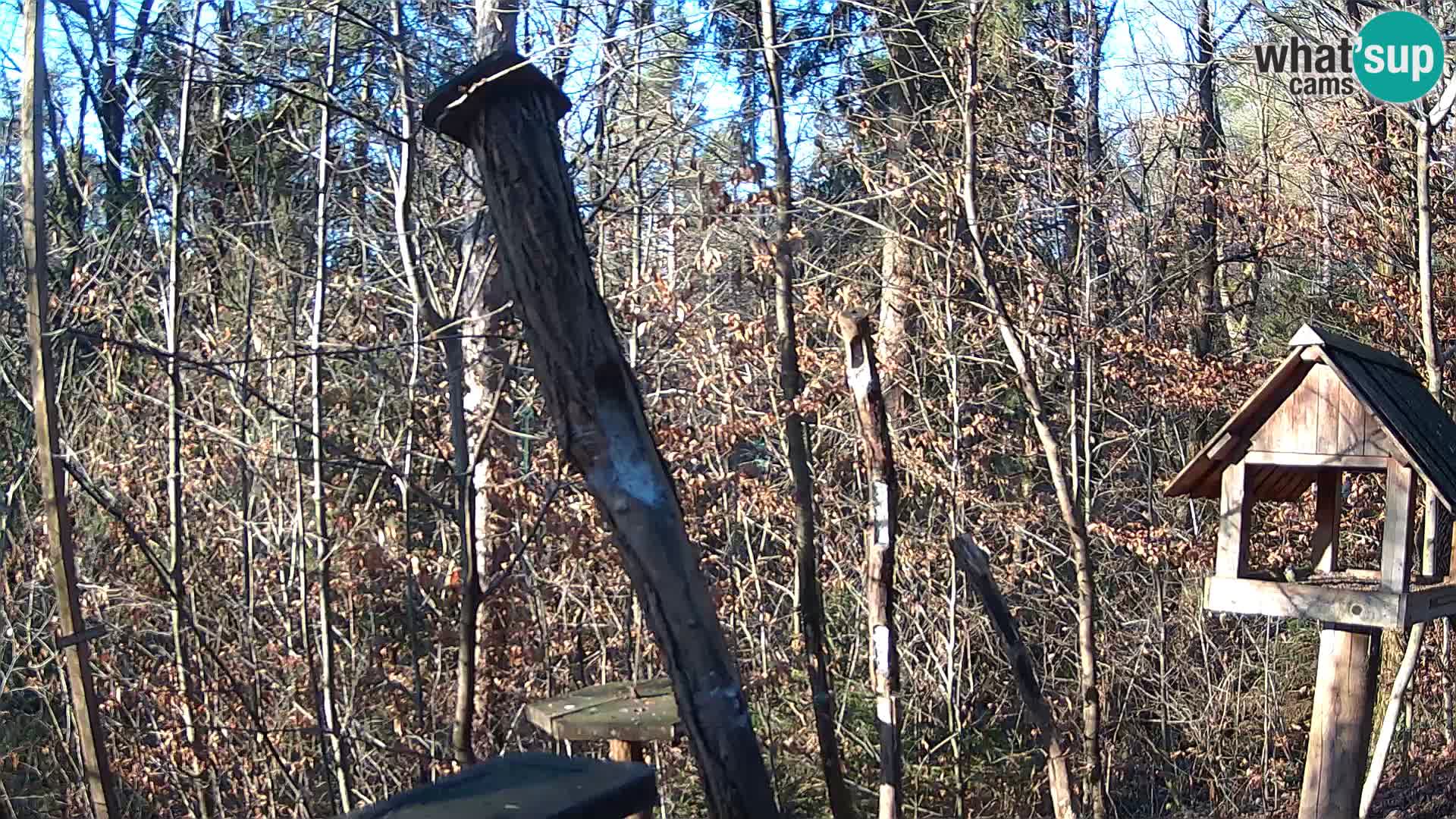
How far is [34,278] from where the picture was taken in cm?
348

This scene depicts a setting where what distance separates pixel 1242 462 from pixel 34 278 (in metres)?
3.84

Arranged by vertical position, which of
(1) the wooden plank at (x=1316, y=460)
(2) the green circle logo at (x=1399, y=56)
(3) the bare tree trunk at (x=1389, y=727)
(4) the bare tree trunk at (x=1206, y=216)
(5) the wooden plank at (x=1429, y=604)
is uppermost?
(2) the green circle logo at (x=1399, y=56)

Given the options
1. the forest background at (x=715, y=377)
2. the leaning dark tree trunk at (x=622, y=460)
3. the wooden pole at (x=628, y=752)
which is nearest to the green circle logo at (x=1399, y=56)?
the forest background at (x=715, y=377)

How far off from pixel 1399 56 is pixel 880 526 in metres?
6.07

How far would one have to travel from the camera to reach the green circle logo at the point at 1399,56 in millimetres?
8312

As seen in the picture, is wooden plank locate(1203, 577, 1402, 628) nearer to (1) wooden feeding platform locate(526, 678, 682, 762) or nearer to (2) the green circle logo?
(1) wooden feeding platform locate(526, 678, 682, 762)

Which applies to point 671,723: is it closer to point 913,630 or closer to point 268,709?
point 268,709

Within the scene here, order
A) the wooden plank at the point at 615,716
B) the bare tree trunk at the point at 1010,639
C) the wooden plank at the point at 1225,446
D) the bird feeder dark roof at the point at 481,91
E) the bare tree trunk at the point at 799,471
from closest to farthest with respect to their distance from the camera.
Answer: the bird feeder dark roof at the point at 481,91 → the wooden plank at the point at 615,716 → the wooden plank at the point at 1225,446 → the bare tree trunk at the point at 1010,639 → the bare tree trunk at the point at 799,471

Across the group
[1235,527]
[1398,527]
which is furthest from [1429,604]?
[1235,527]

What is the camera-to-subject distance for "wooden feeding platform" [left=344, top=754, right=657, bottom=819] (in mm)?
2477

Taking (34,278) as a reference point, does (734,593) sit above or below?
below

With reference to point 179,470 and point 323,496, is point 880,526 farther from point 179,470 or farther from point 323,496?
point 179,470

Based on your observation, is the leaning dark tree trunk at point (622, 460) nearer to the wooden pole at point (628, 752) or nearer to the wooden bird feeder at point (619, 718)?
the wooden bird feeder at point (619, 718)

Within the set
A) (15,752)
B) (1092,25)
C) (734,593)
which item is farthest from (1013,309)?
(15,752)
